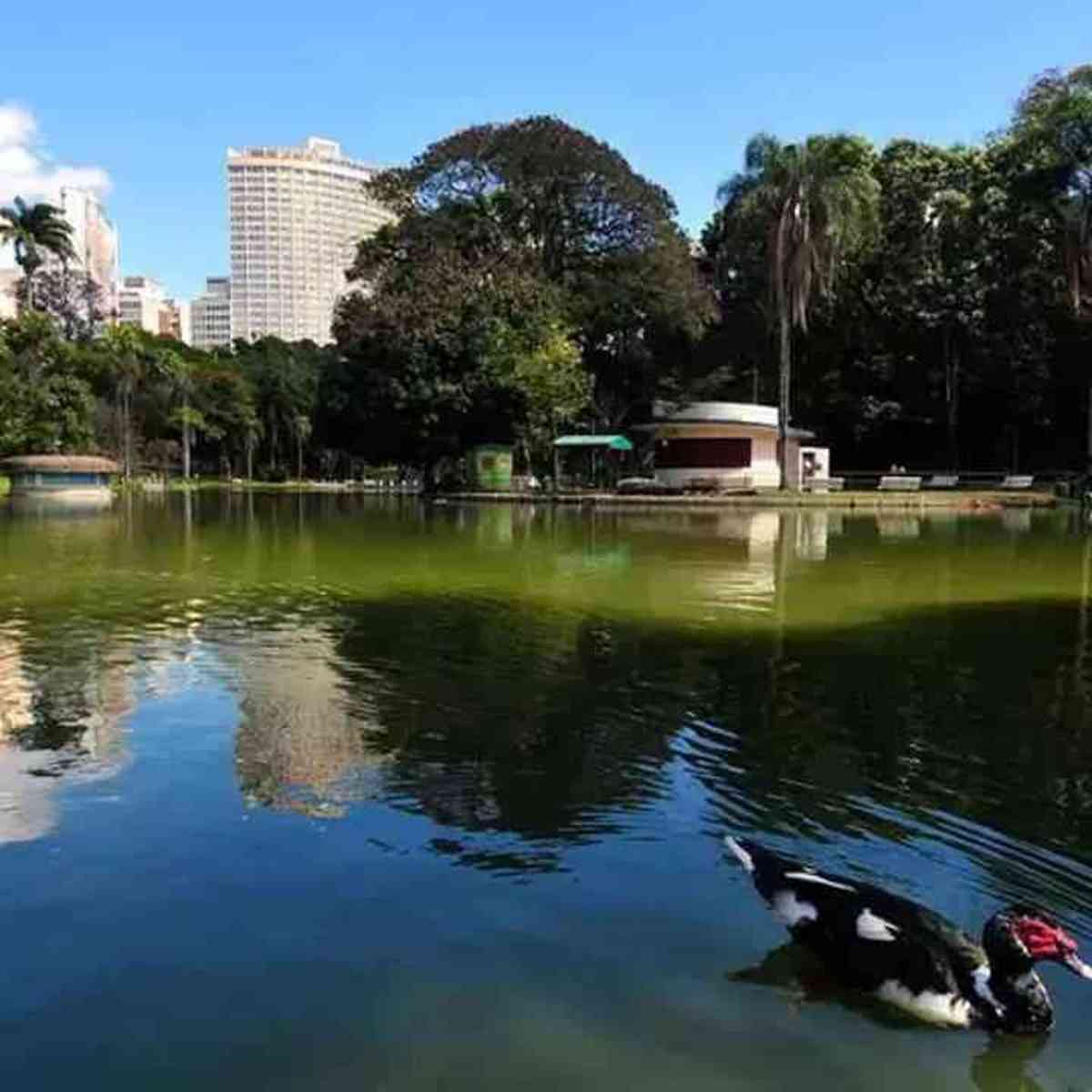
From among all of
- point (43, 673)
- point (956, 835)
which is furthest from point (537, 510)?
point (956, 835)

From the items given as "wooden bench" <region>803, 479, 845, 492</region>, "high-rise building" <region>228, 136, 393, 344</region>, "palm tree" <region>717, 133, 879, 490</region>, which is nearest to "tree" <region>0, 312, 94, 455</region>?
"palm tree" <region>717, 133, 879, 490</region>

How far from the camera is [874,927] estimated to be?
5102mm

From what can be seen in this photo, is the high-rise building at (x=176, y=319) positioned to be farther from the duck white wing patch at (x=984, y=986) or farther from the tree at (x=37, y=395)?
the duck white wing patch at (x=984, y=986)

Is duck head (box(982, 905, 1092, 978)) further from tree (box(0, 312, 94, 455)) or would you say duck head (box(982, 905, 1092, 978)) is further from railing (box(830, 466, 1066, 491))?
tree (box(0, 312, 94, 455))

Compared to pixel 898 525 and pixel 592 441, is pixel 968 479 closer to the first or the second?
pixel 592 441

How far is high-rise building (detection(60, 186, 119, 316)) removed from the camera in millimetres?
120750

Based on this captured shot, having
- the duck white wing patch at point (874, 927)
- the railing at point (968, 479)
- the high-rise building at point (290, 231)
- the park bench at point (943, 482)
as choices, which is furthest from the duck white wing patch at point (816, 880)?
the high-rise building at point (290, 231)

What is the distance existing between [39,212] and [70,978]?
74.3 metres

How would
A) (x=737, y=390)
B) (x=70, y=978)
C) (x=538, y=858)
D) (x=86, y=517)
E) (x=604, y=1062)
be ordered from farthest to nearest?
1. (x=737, y=390)
2. (x=86, y=517)
3. (x=538, y=858)
4. (x=70, y=978)
5. (x=604, y=1062)

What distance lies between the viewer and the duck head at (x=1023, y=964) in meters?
4.82

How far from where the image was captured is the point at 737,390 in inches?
2515

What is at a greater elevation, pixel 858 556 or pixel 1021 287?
pixel 1021 287

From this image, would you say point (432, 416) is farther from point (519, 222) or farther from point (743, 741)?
point (743, 741)

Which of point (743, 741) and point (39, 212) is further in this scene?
point (39, 212)
